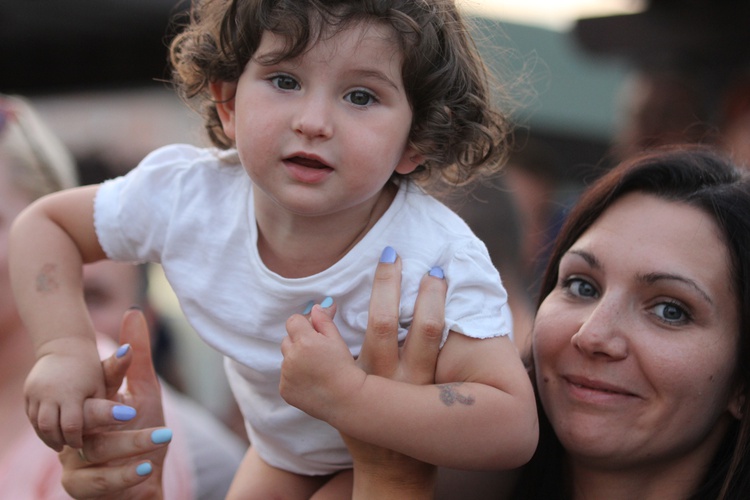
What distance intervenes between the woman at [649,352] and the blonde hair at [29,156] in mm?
1182

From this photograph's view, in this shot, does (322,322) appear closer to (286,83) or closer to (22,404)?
(286,83)

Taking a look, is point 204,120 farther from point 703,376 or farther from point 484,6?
point 703,376

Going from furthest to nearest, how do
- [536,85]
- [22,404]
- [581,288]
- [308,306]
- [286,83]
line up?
[536,85] → [22,404] → [581,288] → [308,306] → [286,83]

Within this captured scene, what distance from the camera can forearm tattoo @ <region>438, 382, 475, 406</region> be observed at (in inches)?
63.0

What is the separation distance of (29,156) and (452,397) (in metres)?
1.77

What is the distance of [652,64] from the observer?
5324 mm

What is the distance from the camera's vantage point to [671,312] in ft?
6.01

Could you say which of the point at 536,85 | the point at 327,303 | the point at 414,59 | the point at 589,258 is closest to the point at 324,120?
the point at 414,59

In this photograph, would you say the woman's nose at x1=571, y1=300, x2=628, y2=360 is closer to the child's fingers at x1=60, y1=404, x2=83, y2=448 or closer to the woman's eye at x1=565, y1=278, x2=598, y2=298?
the woman's eye at x1=565, y1=278, x2=598, y2=298

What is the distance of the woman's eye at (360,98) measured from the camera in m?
1.70

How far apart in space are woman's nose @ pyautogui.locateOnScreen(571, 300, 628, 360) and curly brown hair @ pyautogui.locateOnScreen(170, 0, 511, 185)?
0.43 meters

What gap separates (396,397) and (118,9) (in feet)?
18.1

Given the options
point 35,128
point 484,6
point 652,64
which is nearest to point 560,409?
point 484,6

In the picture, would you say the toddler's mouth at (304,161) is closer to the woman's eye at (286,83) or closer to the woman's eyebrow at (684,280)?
the woman's eye at (286,83)
